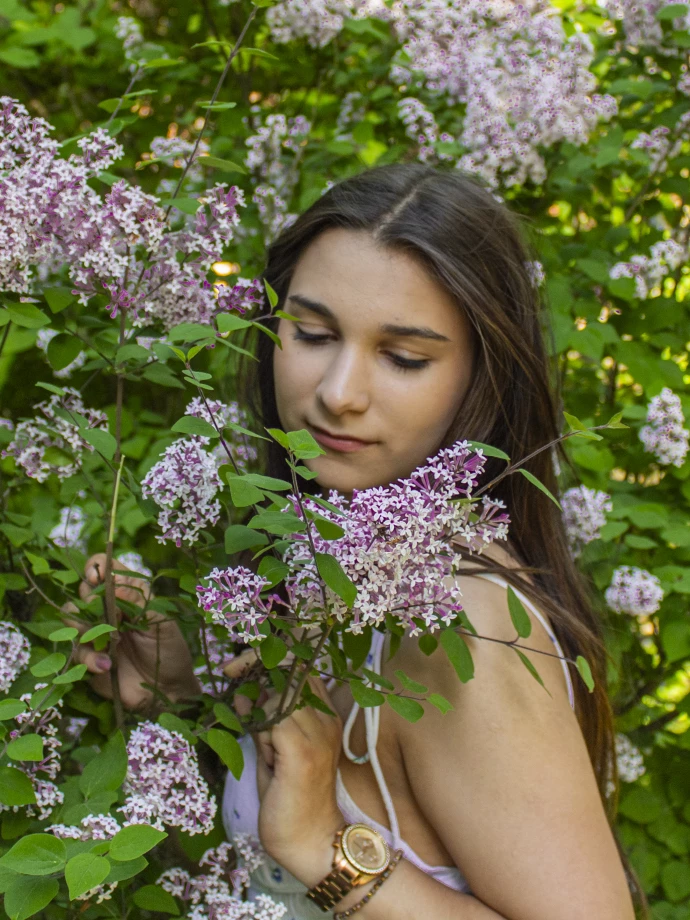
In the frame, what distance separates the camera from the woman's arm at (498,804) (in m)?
1.44

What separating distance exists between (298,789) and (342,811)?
0.52 feet

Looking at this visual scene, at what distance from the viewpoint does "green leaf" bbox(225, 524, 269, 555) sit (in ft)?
3.95

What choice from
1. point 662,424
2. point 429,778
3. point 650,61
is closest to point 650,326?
point 662,424

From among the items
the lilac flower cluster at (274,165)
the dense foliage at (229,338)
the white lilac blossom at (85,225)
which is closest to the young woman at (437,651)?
the dense foliage at (229,338)

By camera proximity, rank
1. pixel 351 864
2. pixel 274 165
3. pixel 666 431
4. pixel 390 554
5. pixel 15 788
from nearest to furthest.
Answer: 1. pixel 390 554
2. pixel 15 788
3. pixel 351 864
4. pixel 666 431
5. pixel 274 165

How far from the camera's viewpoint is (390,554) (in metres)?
1.08

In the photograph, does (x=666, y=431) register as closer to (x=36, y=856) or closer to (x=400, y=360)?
(x=400, y=360)

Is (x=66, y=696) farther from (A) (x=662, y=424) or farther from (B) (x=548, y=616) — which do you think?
(A) (x=662, y=424)

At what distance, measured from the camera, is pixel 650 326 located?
2.57 metres

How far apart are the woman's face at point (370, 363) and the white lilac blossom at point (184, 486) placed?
29cm

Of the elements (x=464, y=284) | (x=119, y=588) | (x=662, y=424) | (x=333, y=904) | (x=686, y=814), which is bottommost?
(x=686, y=814)

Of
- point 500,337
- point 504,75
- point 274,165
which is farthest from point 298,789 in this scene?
point 504,75

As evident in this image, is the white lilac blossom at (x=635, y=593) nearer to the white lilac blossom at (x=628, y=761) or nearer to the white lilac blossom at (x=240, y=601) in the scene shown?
the white lilac blossom at (x=628, y=761)

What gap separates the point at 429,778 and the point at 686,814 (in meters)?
1.34
